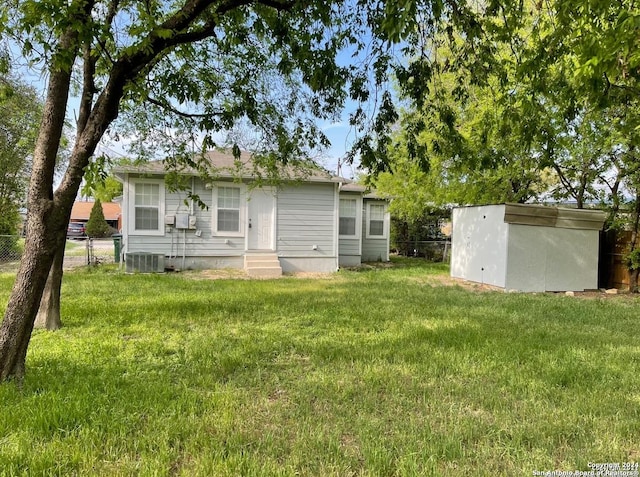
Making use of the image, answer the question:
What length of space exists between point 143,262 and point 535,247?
9671 mm

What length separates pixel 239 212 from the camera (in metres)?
11.7

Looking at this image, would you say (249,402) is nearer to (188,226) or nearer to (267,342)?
(267,342)

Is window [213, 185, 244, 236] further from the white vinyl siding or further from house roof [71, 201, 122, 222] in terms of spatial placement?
house roof [71, 201, 122, 222]

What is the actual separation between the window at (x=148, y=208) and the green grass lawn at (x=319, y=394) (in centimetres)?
515

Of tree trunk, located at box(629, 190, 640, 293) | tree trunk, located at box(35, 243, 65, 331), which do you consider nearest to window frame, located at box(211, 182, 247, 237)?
tree trunk, located at box(35, 243, 65, 331)

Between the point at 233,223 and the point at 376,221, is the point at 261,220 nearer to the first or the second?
the point at 233,223

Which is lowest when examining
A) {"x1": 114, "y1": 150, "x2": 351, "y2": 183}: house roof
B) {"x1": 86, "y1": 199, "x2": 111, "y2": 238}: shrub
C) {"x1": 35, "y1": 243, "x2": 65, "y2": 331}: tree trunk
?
{"x1": 35, "y1": 243, "x2": 65, "y2": 331}: tree trunk

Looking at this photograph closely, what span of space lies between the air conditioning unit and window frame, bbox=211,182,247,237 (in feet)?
5.40

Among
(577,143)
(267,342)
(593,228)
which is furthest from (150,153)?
(593,228)

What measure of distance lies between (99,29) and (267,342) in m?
3.28

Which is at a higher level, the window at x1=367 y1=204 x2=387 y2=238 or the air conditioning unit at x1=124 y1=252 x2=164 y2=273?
the window at x1=367 y1=204 x2=387 y2=238

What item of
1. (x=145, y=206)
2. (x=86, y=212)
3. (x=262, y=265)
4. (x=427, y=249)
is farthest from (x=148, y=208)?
(x=86, y=212)

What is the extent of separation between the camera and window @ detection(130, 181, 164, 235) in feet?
36.1

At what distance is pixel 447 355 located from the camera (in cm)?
419
